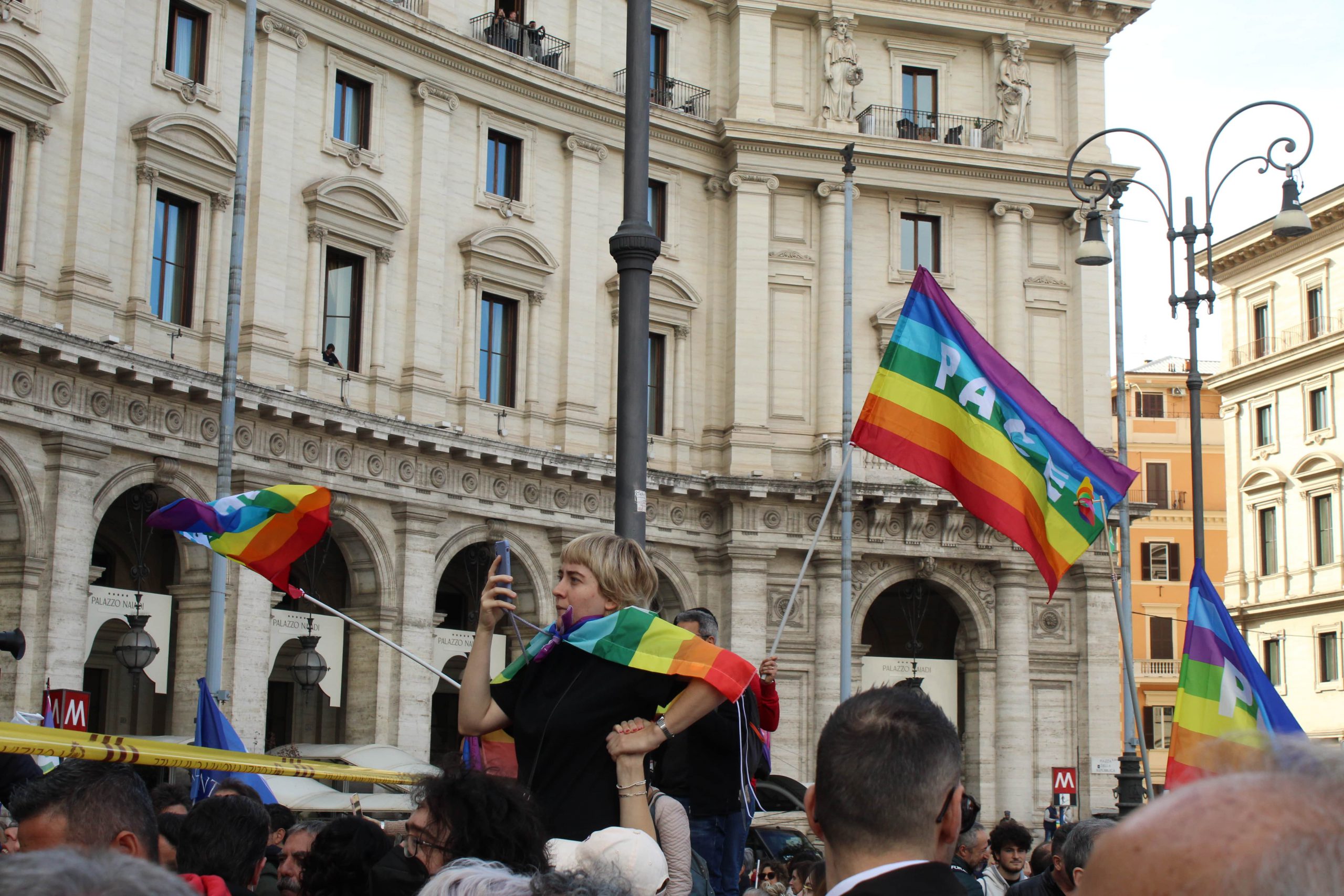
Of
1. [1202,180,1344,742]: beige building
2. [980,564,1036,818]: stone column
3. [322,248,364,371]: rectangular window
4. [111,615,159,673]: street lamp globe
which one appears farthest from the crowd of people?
[1202,180,1344,742]: beige building

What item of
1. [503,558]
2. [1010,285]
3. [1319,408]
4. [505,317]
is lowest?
[503,558]

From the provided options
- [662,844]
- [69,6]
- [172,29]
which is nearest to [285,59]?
[172,29]

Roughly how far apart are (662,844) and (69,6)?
23.2m

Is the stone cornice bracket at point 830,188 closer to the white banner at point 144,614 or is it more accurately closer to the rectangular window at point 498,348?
the rectangular window at point 498,348

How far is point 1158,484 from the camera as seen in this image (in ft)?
190

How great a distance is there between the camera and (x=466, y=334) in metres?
30.9

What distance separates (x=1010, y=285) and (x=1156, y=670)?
22.3m

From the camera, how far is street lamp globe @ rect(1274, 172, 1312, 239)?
21297 mm

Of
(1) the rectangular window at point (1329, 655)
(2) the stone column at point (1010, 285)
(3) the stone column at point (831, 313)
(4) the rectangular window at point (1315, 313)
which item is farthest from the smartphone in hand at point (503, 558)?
(4) the rectangular window at point (1315, 313)

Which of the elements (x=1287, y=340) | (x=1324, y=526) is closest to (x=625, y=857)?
(x=1324, y=526)

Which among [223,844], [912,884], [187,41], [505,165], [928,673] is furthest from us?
[928,673]

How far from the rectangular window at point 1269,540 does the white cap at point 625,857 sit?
5079cm

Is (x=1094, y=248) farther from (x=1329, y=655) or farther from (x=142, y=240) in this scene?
(x=1329, y=655)

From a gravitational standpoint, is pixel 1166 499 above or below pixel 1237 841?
above
